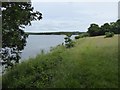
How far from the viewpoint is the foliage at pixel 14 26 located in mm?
13406

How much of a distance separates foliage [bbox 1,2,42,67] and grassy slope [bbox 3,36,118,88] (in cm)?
104

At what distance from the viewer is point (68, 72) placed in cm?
1362

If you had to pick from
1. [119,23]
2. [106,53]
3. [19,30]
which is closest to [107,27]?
[119,23]

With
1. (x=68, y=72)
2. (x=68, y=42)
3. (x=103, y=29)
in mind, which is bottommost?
(x=68, y=72)

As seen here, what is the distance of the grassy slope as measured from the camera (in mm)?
12523

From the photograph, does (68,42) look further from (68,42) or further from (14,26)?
(14,26)

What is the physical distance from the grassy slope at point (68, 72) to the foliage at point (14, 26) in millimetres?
1041

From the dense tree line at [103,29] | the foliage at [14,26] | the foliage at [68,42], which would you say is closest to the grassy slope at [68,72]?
the foliage at [14,26]

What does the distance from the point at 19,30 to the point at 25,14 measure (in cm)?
85

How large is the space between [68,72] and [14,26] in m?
2.97

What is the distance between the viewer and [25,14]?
13742 millimetres

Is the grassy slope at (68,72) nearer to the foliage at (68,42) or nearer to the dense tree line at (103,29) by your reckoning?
the foliage at (68,42)

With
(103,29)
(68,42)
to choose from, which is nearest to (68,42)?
(68,42)

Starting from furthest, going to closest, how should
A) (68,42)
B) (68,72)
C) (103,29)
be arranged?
(103,29)
(68,42)
(68,72)
